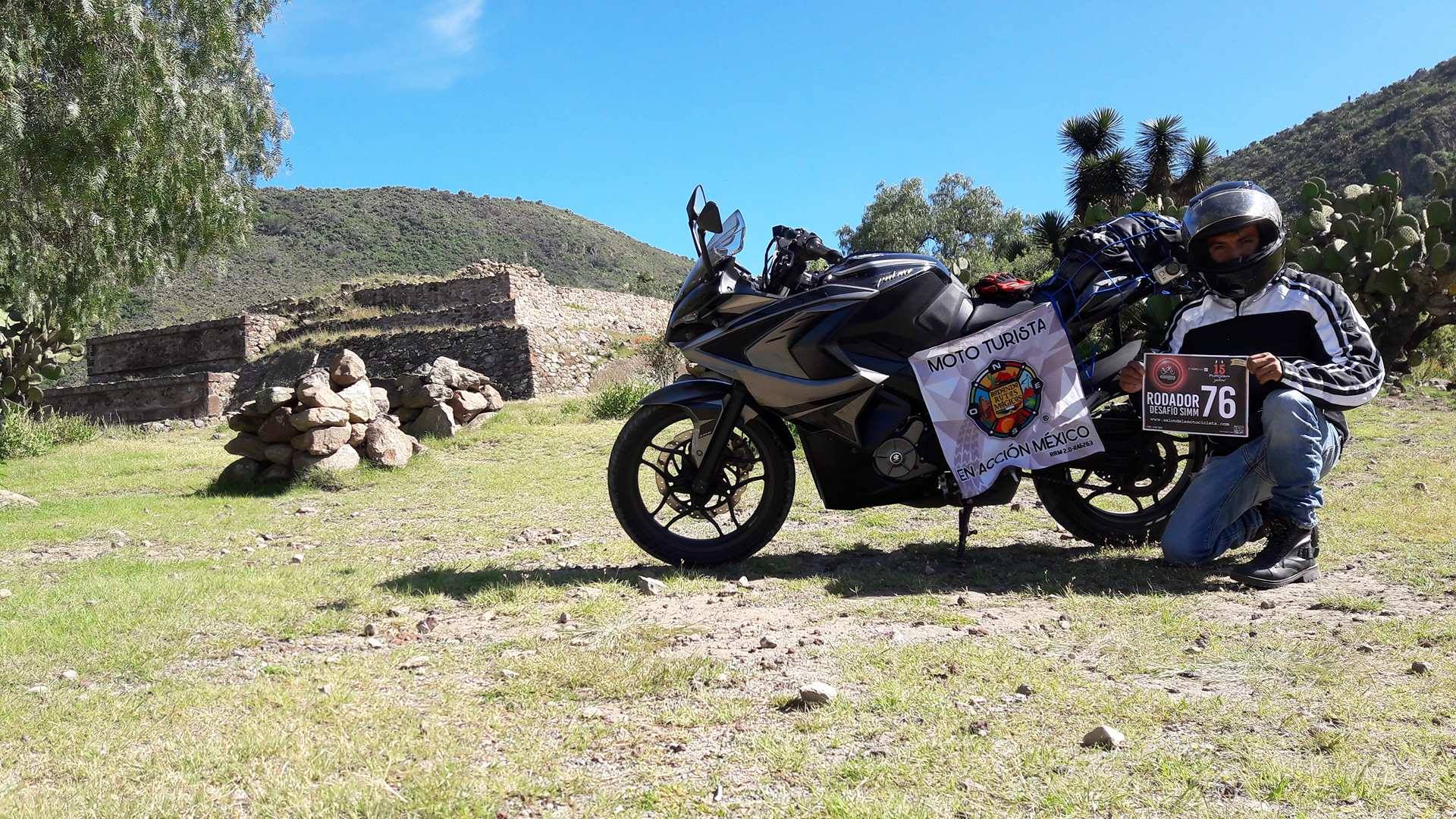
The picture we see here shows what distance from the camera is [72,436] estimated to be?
44.5ft

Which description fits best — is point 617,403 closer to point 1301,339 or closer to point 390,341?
point 1301,339

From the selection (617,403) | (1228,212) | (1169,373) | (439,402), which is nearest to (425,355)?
(617,403)

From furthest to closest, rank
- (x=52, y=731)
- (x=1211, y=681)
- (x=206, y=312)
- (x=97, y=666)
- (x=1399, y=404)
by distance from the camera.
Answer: (x=206, y=312)
(x=1399, y=404)
(x=97, y=666)
(x=1211, y=681)
(x=52, y=731)

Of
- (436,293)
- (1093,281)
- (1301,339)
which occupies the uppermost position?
(436,293)

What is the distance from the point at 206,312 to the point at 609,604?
53623 millimetres

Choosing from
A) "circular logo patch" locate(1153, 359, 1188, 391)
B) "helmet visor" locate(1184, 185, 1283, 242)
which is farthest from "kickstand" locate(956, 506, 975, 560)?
"helmet visor" locate(1184, 185, 1283, 242)

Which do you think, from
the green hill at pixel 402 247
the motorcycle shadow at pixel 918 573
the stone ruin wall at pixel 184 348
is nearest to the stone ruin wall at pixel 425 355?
the stone ruin wall at pixel 184 348

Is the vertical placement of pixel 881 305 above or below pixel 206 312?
below

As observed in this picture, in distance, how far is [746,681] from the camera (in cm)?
266

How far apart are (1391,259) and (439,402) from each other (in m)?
10.5

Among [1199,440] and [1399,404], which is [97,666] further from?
[1399,404]

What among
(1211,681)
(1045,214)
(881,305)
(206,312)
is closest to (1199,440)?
(881,305)

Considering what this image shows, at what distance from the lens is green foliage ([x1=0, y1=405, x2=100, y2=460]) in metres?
11.6

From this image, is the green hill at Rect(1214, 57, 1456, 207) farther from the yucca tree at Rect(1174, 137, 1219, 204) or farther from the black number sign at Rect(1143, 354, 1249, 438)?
the black number sign at Rect(1143, 354, 1249, 438)
